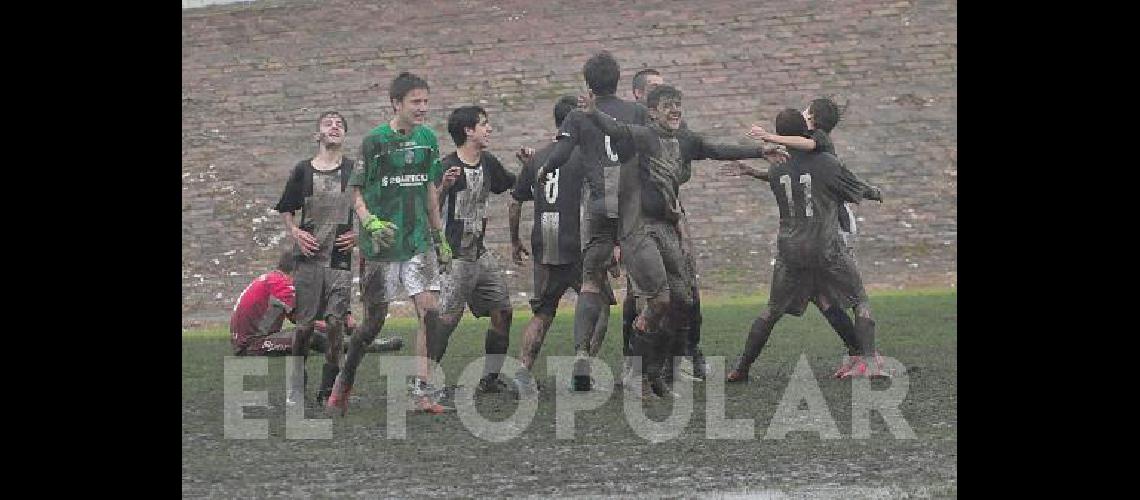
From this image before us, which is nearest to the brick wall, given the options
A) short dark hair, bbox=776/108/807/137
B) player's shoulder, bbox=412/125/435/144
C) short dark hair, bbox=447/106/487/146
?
short dark hair, bbox=776/108/807/137

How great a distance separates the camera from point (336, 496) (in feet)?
31.4

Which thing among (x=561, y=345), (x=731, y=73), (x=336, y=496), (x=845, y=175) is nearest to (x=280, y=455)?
(x=336, y=496)

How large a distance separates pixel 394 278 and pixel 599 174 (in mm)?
1652

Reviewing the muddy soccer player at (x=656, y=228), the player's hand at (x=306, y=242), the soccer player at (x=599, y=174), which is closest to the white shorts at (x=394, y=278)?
the soccer player at (x=599, y=174)

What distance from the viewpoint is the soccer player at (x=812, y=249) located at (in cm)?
1412

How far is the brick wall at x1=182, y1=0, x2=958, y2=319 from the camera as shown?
26922mm

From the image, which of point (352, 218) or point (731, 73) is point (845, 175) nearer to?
point (352, 218)

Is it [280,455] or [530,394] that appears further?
[530,394]

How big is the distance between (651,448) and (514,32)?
2000cm

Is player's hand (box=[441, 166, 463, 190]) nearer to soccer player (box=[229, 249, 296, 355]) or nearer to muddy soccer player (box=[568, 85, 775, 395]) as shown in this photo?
muddy soccer player (box=[568, 85, 775, 395])

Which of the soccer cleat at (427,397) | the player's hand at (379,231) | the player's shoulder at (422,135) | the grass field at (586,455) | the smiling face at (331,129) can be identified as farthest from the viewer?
the smiling face at (331,129)

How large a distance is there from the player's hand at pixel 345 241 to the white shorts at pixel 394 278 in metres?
1.11

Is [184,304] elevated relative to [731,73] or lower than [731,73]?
lower

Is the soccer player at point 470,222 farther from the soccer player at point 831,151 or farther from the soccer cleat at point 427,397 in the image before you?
the soccer player at point 831,151
